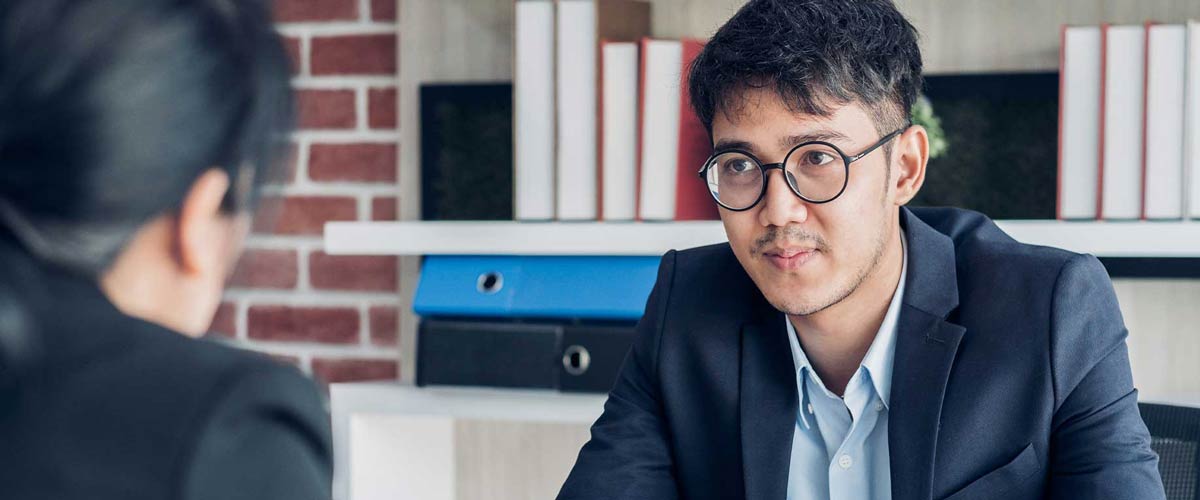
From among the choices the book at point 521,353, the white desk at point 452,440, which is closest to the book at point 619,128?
the book at point 521,353

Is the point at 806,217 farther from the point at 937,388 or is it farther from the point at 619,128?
the point at 619,128

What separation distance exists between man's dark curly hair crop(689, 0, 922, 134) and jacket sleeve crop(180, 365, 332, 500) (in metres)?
0.84

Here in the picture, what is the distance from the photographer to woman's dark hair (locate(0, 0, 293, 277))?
49 cm

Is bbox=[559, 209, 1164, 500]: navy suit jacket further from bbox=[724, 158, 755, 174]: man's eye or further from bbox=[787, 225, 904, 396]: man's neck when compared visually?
bbox=[724, 158, 755, 174]: man's eye

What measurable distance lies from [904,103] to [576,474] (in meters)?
0.56

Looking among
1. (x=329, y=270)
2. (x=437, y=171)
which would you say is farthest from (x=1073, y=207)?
(x=329, y=270)

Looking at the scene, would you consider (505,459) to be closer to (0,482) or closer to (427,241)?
(427,241)

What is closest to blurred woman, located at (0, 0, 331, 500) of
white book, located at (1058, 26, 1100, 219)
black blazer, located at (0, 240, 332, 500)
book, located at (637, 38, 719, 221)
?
black blazer, located at (0, 240, 332, 500)

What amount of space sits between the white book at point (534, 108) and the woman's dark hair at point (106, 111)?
1.32m

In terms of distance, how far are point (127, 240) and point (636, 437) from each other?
37.6 inches

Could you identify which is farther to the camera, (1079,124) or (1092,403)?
(1079,124)

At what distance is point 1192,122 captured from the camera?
1.62 m

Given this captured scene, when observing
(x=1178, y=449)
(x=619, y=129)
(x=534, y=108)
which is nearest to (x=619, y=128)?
(x=619, y=129)

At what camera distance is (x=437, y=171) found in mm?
2131
